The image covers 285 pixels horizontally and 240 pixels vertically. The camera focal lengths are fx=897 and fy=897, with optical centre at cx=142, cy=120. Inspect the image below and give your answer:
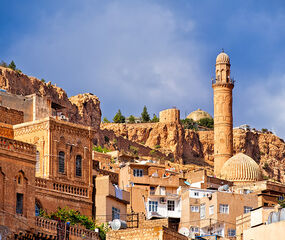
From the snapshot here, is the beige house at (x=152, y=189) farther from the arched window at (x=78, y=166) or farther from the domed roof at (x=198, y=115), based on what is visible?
the domed roof at (x=198, y=115)

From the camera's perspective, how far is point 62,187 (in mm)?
38469

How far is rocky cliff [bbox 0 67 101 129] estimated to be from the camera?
214 feet

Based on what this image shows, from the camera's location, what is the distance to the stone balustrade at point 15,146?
26891 millimetres

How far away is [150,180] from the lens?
47.3 meters

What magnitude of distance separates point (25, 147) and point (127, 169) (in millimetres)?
19748

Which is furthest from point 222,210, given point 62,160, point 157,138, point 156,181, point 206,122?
point 206,122

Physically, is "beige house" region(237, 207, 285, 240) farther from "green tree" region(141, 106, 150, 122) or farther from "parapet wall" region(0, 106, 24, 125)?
"green tree" region(141, 106, 150, 122)

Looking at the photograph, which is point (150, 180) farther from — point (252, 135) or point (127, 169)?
point (252, 135)

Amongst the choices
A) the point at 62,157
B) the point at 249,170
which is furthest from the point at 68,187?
the point at 249,170

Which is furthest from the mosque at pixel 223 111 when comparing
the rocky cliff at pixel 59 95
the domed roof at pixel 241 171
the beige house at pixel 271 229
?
the beige house at pixel 271 229

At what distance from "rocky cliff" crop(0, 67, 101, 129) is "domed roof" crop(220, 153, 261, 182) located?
16050 mm

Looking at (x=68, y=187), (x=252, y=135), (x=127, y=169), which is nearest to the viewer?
(x=68, y=187)

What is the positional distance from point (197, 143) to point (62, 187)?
173 ft

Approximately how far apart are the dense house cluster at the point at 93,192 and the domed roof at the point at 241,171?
652mm
